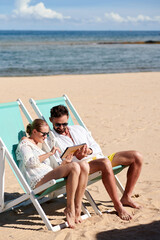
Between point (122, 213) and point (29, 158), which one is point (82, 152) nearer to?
point (29, 158)

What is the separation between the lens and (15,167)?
363 cm

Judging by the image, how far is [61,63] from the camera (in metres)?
23.7

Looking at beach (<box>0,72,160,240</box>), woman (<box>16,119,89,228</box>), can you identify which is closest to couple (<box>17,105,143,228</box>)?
woman (<box>16,119,89,228</box>)

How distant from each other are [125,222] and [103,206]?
0.51 m

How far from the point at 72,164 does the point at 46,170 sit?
37 cm

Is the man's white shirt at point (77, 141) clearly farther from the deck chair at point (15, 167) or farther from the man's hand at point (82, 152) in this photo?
the deck chair at point (15, 167)

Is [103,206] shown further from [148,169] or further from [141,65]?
[141,65]

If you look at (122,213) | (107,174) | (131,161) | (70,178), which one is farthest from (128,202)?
(70,178)

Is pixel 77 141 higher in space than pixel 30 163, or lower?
lower

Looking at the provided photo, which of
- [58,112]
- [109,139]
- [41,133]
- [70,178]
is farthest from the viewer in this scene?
[109,139]

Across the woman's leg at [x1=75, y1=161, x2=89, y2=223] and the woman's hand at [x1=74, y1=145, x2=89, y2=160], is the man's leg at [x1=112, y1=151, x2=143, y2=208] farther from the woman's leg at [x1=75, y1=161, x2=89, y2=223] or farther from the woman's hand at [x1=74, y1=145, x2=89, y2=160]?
the woman's leg at [x1=75, y1=161, x2=89, y2=223]

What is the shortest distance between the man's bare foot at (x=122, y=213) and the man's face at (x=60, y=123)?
0.92 m

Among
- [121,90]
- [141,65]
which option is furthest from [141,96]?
[141,65]

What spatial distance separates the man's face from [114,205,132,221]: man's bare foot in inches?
36.3
